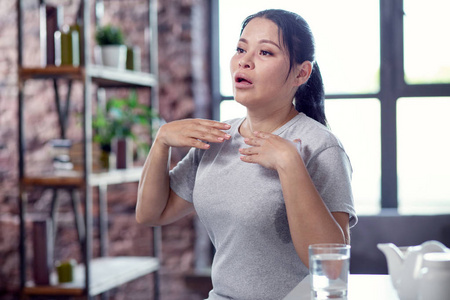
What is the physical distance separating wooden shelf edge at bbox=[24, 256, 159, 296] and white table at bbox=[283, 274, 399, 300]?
142cm

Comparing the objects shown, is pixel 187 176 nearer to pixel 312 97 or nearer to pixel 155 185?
pixel 155 185

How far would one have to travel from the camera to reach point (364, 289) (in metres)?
1.22

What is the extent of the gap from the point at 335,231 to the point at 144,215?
1.95 ft

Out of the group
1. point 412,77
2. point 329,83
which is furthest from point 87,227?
point 412,77

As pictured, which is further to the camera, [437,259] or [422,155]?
[422,155]

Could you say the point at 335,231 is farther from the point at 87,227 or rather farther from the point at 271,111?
the point at 87,227

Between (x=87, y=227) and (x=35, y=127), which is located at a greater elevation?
(x=35, y=127)

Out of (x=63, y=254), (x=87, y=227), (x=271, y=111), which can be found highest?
(x=271, y=111)

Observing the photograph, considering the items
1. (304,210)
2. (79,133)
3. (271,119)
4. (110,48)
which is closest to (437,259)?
(304,210)

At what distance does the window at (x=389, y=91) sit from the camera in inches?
132

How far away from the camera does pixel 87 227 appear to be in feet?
8.01

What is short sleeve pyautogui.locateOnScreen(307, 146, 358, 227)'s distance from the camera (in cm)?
141

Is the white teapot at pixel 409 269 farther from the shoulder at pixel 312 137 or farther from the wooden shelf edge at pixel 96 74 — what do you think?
the wooden shelf edge at pixel 96 74

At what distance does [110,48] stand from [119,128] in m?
0.37
